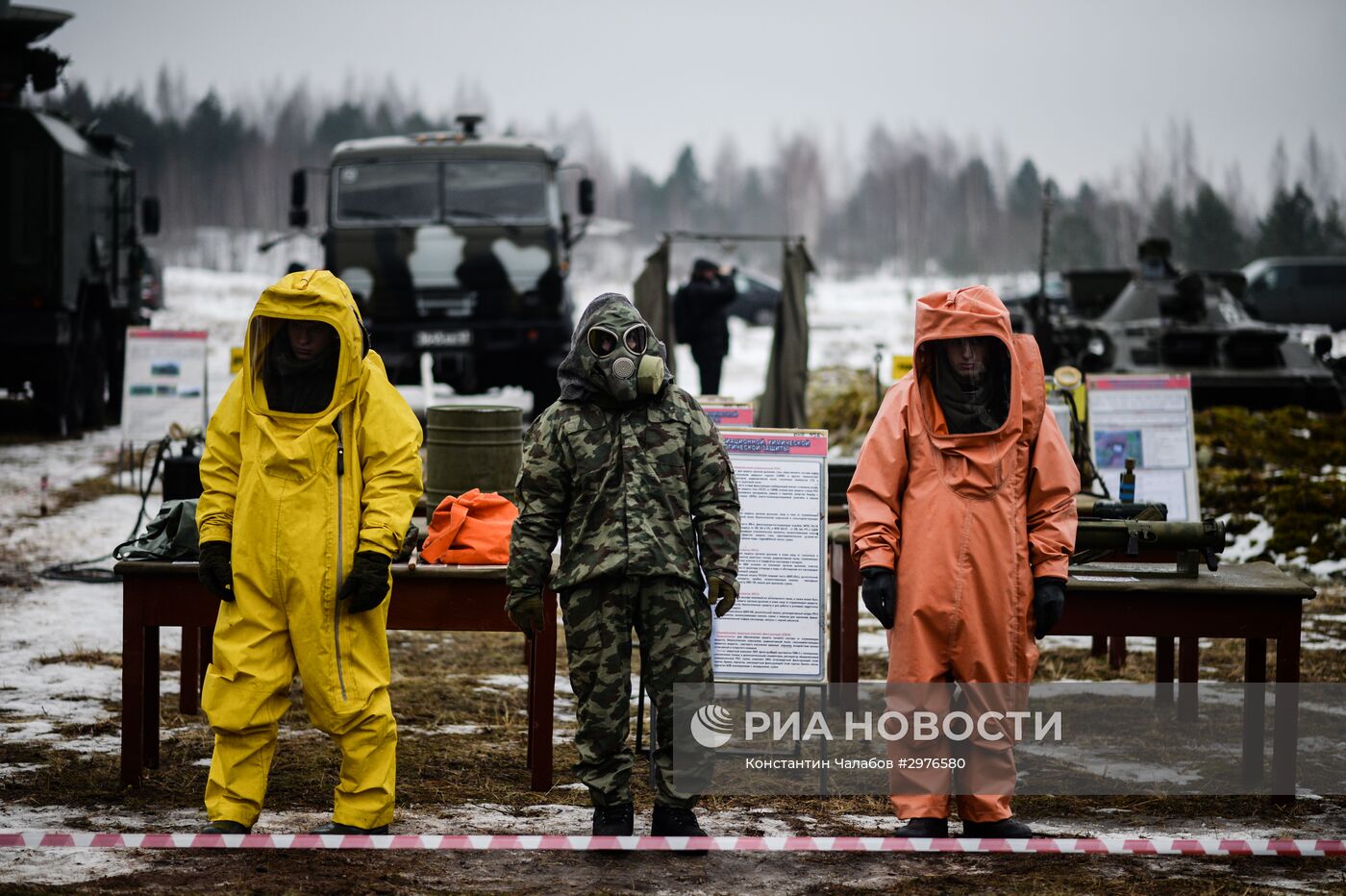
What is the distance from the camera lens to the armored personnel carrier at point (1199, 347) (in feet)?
55.2

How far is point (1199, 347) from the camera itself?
1717 centimetres

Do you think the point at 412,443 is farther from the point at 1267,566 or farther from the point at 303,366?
the point at 1267,566

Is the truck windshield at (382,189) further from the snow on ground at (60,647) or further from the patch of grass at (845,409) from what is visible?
the snow on ground at (60,647)

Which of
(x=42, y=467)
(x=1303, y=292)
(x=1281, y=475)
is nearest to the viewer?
(x=1281, y=475)

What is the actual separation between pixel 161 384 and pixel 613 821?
910cm

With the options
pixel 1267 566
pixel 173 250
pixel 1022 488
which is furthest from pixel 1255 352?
pixel 173 250

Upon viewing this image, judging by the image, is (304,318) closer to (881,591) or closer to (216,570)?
(216,570)

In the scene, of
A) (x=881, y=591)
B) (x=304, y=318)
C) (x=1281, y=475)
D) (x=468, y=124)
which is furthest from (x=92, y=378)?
(x=881, y=591)

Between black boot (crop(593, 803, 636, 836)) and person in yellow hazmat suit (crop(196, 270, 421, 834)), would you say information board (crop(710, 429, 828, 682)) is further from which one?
person in yellow hazmat suit (crop(196, 270, 421, 834))

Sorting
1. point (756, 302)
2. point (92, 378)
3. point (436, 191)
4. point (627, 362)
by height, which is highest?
point (436, 191)

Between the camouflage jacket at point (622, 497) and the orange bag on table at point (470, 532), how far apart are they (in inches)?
35.9

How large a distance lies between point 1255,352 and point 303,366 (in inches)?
575

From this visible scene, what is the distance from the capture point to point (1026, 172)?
72.4 meters

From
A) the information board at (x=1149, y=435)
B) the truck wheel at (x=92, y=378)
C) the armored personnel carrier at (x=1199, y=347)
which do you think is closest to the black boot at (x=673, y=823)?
the information board at (x=1149, y=435)
